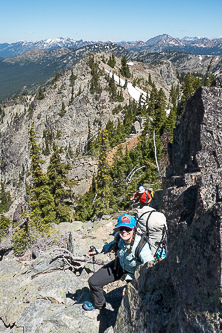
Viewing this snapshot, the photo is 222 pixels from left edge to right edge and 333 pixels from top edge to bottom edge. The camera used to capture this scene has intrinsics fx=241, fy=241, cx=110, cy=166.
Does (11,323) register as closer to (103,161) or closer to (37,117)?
(103,161)

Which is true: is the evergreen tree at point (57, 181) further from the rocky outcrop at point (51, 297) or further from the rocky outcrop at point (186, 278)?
the rocky outcrop at point (186, 278)

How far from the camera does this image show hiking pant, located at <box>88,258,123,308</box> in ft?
20.0

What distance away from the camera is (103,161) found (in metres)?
27.0

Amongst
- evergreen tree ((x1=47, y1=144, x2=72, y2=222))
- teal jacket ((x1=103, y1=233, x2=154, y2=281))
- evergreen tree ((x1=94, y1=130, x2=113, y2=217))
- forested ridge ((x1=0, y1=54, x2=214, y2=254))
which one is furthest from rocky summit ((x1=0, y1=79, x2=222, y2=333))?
evergreen tree ((x1=47, y1=144, x2=72, y2=222))

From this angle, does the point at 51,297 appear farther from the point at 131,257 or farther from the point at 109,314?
the point at 131,257

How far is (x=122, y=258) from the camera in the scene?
570 cm

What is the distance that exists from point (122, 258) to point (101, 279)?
933mm

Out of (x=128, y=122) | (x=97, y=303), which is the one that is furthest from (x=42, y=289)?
(x=128, y=122)

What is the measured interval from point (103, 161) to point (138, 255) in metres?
21.9

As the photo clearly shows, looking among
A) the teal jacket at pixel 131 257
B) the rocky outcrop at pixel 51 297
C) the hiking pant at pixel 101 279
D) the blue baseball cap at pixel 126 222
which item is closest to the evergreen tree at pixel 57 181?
the rocky outcrop at pixel 51 297

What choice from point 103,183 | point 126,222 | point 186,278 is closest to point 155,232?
point 126,222

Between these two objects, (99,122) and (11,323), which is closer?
(11,323)

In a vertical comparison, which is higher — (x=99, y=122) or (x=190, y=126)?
(x=190, y=126)

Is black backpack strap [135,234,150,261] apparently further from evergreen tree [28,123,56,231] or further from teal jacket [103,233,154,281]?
evergreen tree [28,123,56,231]
